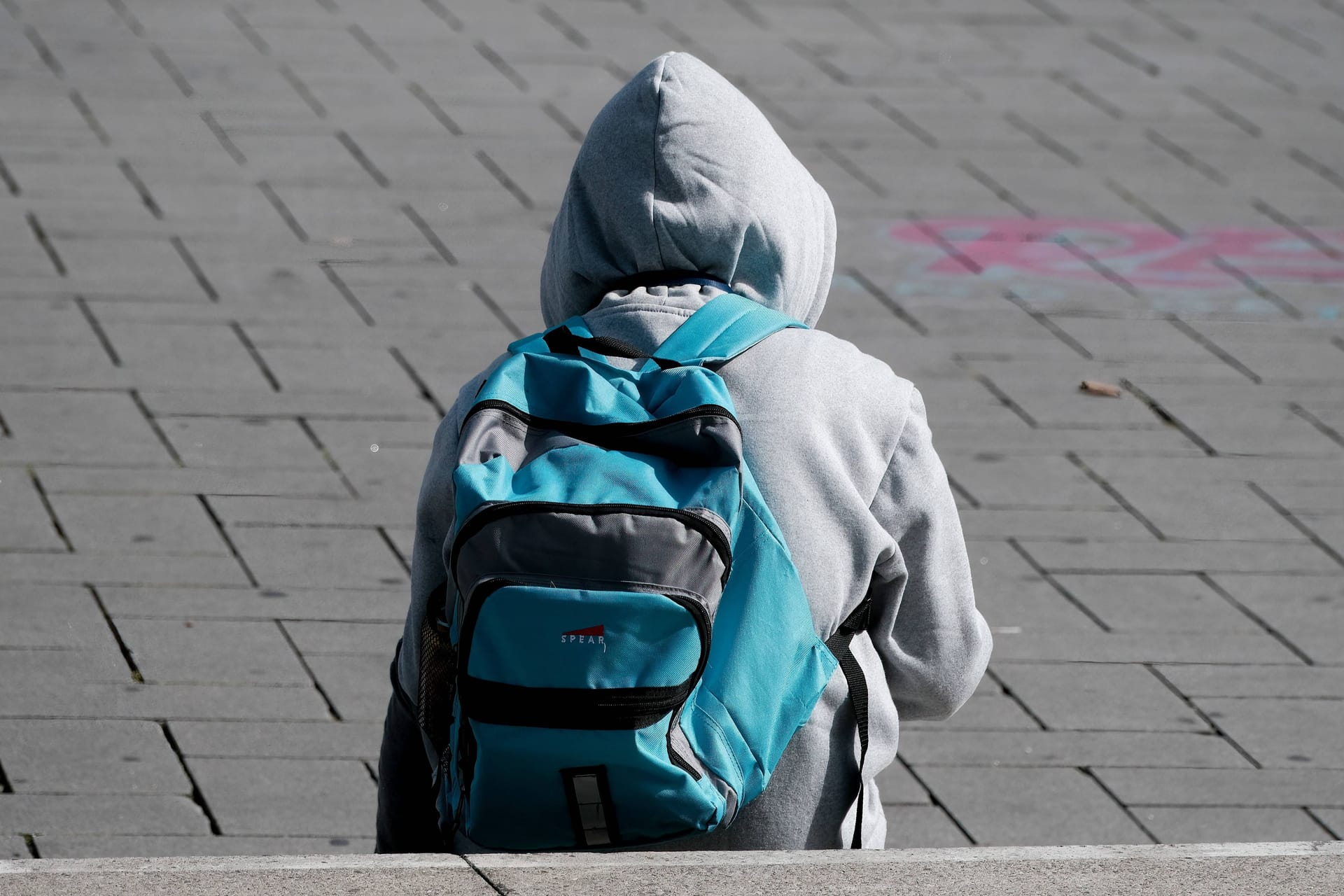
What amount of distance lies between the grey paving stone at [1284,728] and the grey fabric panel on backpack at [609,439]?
2399mm

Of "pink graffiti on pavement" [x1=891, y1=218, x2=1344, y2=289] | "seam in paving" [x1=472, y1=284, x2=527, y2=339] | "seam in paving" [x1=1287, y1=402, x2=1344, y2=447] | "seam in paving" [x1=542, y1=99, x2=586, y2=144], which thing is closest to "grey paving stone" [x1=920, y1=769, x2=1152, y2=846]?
"seam in paving" [x1=1287, y1=402, x2=1344, y2=447]

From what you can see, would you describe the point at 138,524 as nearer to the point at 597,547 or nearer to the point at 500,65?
the point at 597,547

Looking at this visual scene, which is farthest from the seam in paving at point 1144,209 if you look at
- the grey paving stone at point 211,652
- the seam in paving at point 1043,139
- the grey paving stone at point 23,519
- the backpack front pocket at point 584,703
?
the backpack front pocket at point 584,703

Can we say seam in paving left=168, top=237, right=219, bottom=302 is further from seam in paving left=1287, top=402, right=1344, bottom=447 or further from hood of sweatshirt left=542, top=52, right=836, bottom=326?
hood of sweatshirt left=542, top=52, right=836, bottom=326

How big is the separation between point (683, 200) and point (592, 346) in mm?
253

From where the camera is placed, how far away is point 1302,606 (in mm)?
4797

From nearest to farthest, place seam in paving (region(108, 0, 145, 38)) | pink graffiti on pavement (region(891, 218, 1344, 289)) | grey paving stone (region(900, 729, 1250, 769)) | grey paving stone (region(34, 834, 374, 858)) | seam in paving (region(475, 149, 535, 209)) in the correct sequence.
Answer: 1. grey paving stone (region(34, 834, 374, 858))
2. grey paving stone (region(900, 729, 1250, 769))
3. pink graffiti on pavement (region(891, 218, 1344, 289))
4. seam in paving (region(475, 149, 535, 209))
5. seam in paving (region(108, 0, 145, 38))

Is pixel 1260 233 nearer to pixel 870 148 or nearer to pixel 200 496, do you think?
pixel 870 148

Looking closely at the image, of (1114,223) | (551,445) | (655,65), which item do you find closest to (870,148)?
(1114,223)

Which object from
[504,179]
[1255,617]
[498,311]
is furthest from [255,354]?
[1255,617]

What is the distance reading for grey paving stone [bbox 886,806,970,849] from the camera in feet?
12.5

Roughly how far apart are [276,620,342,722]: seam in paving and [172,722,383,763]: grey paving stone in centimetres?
4

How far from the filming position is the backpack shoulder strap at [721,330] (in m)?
2.32

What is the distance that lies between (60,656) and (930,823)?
1.85 metres
